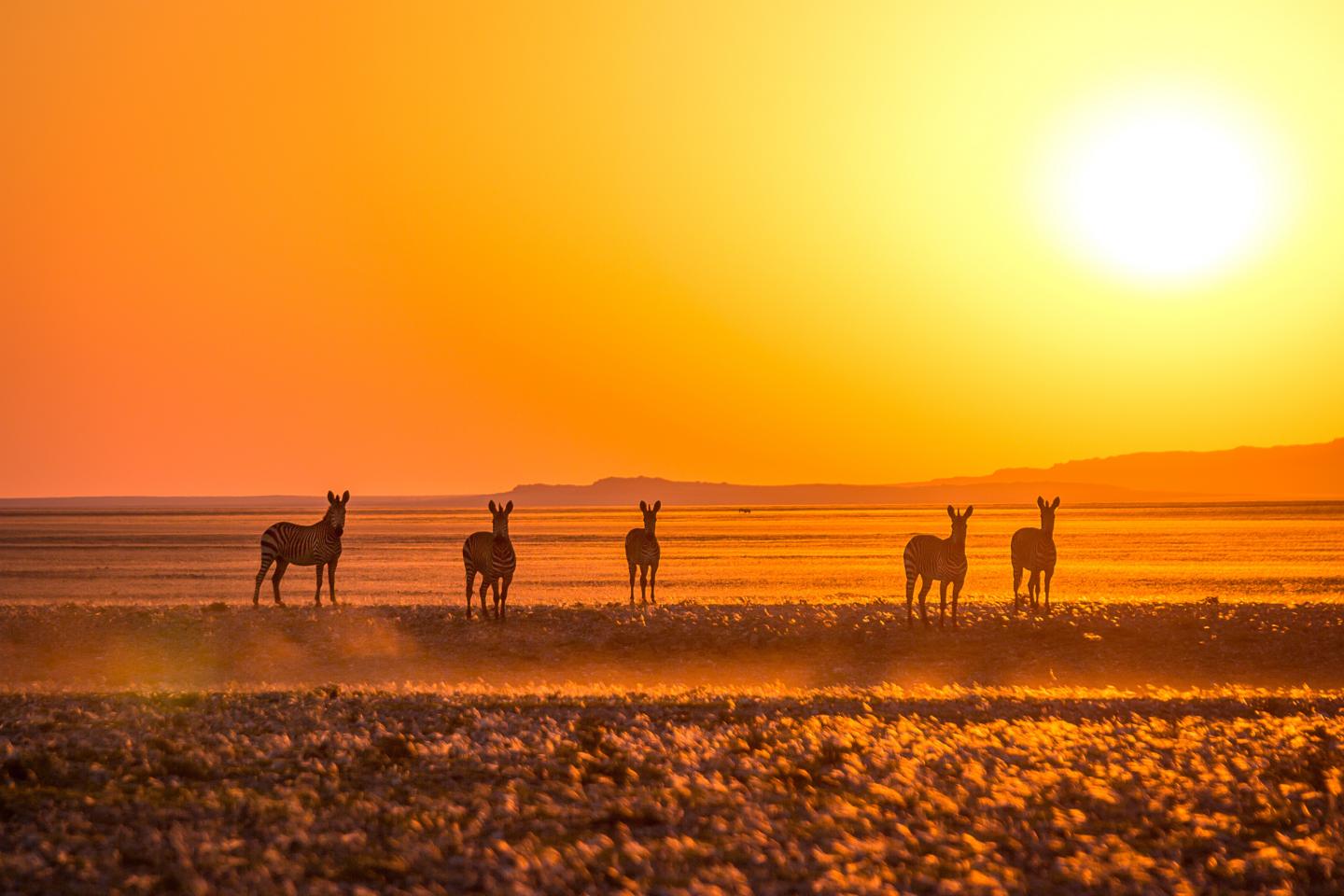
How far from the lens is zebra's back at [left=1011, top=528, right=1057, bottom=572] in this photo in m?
31.2

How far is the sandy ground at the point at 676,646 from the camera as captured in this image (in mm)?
24078

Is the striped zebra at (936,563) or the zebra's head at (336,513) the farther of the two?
the zebra's head at (336,513)

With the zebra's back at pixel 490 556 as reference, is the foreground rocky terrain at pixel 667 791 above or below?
below

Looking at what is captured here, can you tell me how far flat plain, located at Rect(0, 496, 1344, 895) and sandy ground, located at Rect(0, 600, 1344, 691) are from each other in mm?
115

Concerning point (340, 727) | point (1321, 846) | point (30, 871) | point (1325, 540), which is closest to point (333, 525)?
point (340, 727)

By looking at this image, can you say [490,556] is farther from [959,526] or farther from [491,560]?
[959,526]

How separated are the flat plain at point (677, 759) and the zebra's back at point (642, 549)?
632 centimetres

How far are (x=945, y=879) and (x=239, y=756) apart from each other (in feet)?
22.4

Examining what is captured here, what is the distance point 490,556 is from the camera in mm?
29859

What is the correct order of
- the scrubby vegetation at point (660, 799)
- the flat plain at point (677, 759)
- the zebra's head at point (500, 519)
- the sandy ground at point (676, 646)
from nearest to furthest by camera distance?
the scrubby vegetation at point (660, 799)
the flat plain at point (677, 759)
the sandy ground at point (676, 646)
the zebra's head at point (500, 519)

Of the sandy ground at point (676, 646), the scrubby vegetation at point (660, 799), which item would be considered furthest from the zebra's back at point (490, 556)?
the scrubby vegetation at point (660, 799)

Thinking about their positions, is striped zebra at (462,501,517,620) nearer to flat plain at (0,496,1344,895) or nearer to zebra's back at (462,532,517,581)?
zebra's back at (462,532,517,581)

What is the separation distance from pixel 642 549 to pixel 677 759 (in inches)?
896

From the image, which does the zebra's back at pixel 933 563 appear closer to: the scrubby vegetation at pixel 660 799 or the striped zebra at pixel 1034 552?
the striped zebra at pixel 1034 552
